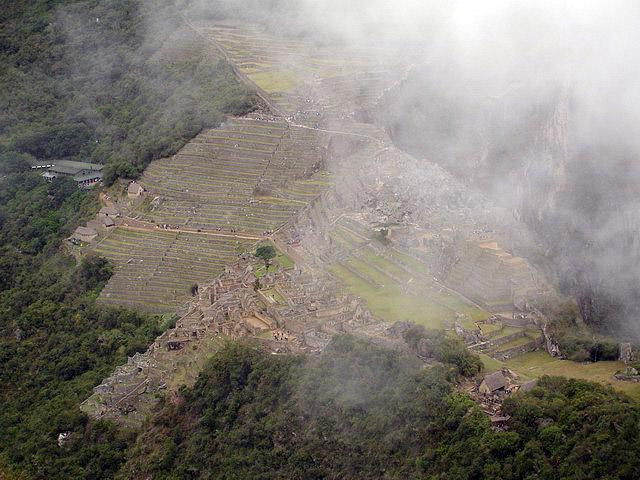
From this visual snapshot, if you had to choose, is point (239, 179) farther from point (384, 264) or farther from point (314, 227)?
point (384, 264)

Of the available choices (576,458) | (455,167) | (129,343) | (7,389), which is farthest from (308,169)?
(576,458)

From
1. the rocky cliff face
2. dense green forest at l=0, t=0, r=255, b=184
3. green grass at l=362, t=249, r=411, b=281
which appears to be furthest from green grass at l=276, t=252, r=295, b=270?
dense green forest at l=0, t=0, r=255, b=184

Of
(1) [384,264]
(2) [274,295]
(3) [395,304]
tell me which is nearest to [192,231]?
(2) [274,295]

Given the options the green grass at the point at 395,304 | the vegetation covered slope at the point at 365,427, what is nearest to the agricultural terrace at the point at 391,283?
the green grass at the point at 395,304

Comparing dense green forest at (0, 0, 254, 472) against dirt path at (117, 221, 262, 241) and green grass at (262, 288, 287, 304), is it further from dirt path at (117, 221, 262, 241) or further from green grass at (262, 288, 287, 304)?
green grass at (262, 288, 287, 304)

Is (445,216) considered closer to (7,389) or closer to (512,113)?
(512,113)

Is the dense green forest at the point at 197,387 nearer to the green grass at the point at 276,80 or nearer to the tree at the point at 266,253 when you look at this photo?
the green grass at the point at 276,80

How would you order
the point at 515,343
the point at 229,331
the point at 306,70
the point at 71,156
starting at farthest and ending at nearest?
the point at 71,156, the point at 306,70, the point at 229,331, the point at 515,343
